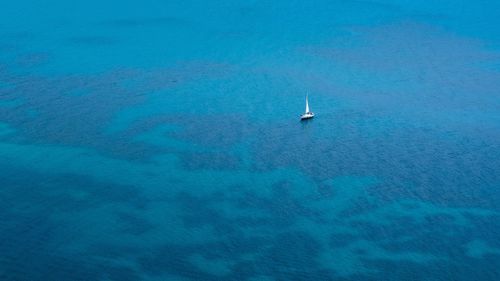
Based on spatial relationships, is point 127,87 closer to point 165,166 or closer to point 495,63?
point 165,166

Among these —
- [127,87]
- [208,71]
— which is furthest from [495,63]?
[127,87]

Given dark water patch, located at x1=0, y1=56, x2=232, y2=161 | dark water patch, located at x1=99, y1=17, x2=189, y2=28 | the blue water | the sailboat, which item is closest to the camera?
the blue water

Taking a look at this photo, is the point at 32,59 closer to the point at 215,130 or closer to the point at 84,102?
the point at 84,102

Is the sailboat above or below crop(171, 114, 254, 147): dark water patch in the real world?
above

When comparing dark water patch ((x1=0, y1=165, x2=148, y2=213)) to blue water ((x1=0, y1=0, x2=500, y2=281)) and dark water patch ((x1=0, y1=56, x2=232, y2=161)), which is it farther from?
dark water patch ((x1=0, y1=56, x2=232, y2=161))

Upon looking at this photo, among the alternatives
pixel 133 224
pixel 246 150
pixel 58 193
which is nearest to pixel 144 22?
pixel 246 150

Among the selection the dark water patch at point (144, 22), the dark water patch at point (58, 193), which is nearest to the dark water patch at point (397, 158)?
the dark water patch at point (58, 193)

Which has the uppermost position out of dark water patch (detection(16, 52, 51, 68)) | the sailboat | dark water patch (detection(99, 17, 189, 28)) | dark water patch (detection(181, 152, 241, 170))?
dark water patch (detection(99, 17, 189, 28))

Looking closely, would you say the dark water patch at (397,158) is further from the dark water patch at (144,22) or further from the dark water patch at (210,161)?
the dark water patch at (144,22)

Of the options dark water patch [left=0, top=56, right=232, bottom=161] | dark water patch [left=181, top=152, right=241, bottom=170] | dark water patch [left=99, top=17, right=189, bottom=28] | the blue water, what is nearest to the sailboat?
the blue water
